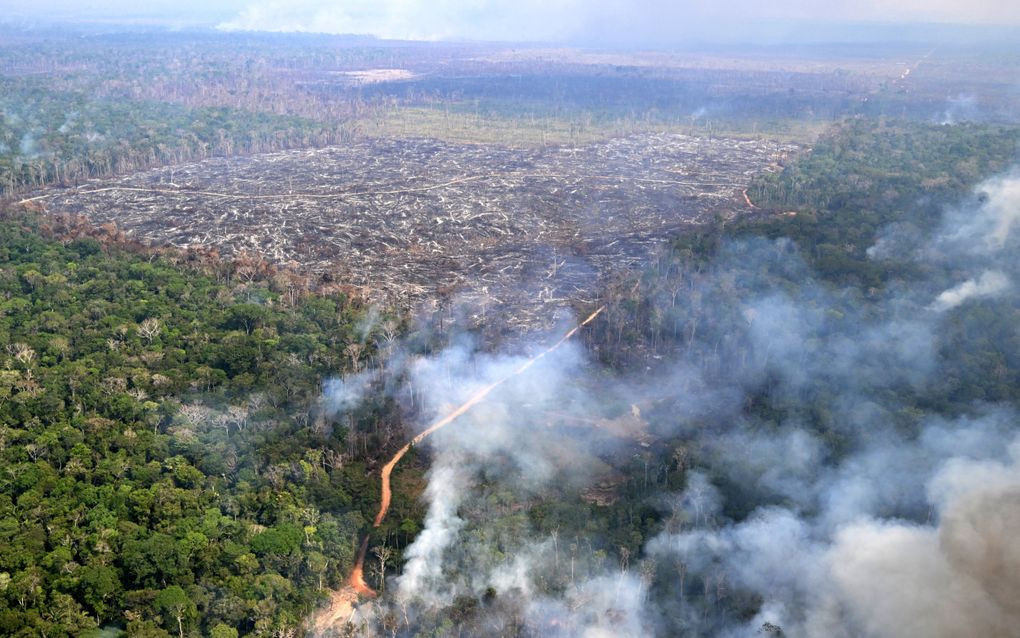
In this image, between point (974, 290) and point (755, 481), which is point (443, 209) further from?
point (755, 481)

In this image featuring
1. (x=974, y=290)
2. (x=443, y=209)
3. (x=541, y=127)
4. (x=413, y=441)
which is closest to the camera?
(x=413, y=441)

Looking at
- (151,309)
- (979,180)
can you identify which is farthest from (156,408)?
(979,180)

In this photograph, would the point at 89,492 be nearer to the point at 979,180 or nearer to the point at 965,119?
the point at 979,180

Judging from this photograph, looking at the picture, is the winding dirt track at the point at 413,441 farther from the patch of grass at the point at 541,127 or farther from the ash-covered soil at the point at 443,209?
the patch of grass at the point at 541,127

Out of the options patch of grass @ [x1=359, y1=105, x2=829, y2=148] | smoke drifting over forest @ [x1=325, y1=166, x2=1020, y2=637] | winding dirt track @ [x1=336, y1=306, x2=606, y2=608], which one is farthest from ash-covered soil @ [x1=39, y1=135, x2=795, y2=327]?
smoke drifting over forest @ [x1=325, y1=166, x2=1020, y2=637]

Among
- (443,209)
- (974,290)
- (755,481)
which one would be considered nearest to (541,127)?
(443,209)

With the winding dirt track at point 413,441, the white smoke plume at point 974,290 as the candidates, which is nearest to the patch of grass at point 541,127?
the winding dirt track at point 413,441
